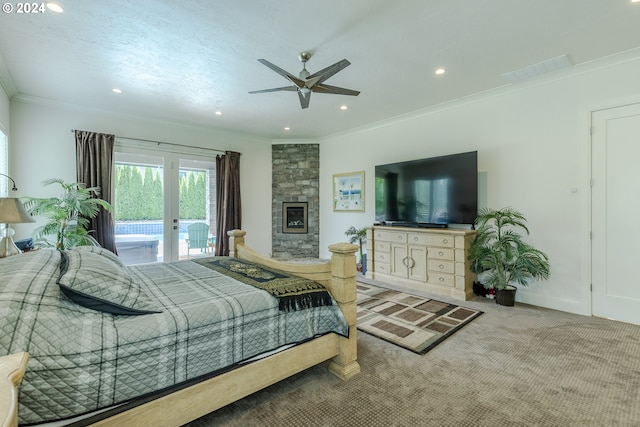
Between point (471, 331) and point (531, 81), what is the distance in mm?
3038

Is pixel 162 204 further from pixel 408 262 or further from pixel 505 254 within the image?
pixel 505 254

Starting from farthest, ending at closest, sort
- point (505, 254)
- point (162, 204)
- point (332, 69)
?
point (162, 204), point (505, 254), point (332, 69)

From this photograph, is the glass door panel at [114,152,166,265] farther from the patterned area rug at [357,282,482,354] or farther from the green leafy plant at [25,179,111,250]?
the patterned area rug at [357,282,482,354]

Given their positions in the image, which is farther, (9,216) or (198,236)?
(198,236)

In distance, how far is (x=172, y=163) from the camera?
16.7ft

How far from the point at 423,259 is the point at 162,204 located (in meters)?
4.47

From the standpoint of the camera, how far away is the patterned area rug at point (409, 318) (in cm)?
257

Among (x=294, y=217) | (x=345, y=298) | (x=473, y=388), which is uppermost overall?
(x=294, y=217)

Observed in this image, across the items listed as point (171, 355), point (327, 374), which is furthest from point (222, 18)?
point (327, 374)

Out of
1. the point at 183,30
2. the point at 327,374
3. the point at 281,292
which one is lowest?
the point at 327,374

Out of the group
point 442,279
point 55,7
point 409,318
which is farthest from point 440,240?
point 55,7

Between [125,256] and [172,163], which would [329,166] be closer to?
[172,163]

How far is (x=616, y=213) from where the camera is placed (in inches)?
116

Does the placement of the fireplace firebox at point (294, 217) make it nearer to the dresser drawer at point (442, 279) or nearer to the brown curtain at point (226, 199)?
the brown curtain at point (226, 199)
